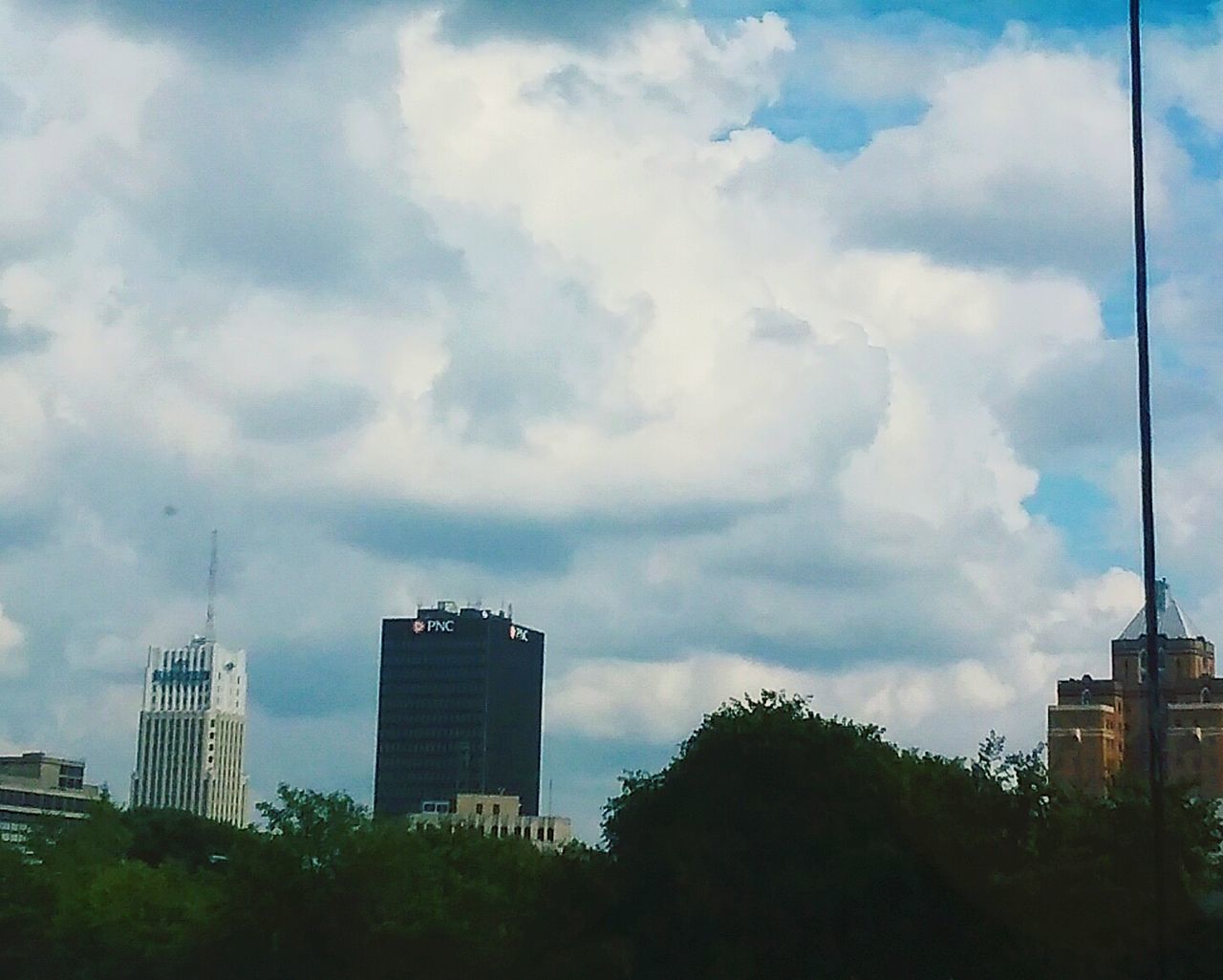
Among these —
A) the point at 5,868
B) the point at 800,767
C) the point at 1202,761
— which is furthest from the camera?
the point at 1202,761

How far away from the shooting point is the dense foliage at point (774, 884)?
156 ft

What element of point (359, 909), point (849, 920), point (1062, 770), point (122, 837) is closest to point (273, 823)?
point (359, 909)

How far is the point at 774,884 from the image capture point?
4925 centimetres

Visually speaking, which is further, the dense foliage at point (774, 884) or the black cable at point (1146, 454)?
the dense foliage at point (774, 884)

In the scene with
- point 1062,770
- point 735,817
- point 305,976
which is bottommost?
point 305,976

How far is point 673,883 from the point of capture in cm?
5078

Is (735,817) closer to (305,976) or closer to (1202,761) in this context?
(305,976)

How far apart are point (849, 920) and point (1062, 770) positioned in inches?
6182

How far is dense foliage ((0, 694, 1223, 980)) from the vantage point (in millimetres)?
47531

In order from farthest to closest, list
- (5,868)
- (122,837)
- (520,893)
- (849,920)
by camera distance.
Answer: (122,837), (5,868), (520,893), (849,920)

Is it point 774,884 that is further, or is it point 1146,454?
point 774,884

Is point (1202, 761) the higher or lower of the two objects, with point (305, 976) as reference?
higher

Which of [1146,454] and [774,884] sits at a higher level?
[1146,454]

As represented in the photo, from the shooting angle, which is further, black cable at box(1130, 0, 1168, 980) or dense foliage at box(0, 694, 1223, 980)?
dense foliage at box(0, 694, 1223, 980)
